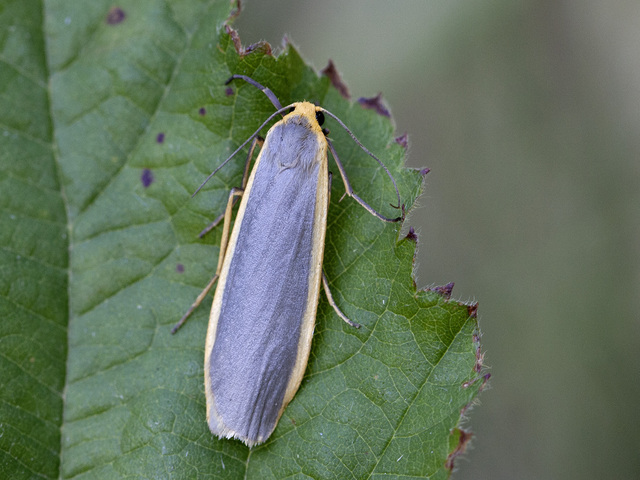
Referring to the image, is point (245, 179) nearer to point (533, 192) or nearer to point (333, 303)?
point (333, 303)

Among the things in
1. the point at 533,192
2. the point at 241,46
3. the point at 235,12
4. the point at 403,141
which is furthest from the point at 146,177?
the point at 533,192

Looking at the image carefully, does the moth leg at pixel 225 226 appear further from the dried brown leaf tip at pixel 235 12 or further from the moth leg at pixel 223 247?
the dried brown leaf tip at pixel 235 12

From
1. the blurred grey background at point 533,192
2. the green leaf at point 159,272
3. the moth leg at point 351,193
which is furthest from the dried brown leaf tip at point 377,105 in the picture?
the blurred grey background at point 533,192

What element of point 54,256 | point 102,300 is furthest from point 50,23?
point 102,300

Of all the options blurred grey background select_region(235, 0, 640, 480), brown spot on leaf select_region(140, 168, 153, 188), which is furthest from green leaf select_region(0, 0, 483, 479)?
blurred grey background select_region(235, 0, 640, 480)

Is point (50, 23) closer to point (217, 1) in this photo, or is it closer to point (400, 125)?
point (217, 1)

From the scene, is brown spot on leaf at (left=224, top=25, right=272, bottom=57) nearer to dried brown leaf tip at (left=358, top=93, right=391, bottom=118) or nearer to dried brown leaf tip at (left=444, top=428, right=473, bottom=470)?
dried brown leaf tip at (left=358, top=93, right=391, bottom=118)
